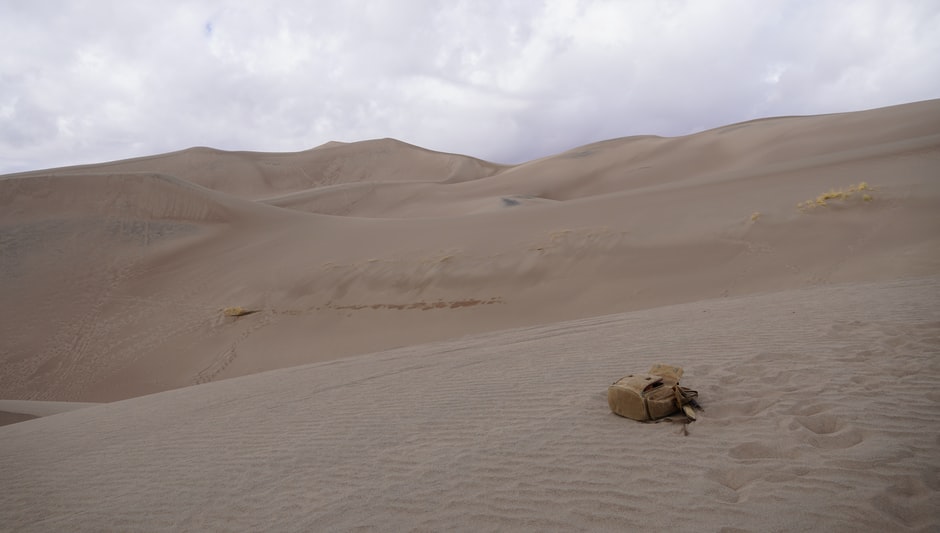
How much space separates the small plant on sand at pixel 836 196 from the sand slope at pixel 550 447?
23.6 feet

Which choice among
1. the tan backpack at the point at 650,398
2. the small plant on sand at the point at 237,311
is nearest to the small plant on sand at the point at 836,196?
the tan backpack at the point at 650,398

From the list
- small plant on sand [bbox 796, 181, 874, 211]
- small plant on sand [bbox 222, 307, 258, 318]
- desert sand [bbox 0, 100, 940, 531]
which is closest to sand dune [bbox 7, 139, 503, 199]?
desert sand [bbox 0, 100, 940, 531]

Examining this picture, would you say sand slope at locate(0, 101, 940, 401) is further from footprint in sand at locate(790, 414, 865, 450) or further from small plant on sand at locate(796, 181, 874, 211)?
footprint in sand at locate(790, 414, 865, 450)

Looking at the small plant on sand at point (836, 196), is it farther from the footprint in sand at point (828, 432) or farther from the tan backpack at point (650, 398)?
the footprint in sand at point (828, 432)

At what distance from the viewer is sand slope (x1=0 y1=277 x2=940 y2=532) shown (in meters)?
3.13

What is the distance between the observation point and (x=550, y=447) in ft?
13.3

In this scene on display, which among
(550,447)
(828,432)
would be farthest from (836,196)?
(550,447)

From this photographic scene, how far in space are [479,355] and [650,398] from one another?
365cm

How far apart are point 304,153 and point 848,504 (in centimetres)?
7026

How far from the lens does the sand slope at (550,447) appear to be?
10.3 ft

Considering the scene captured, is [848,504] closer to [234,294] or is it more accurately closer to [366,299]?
[366,299]

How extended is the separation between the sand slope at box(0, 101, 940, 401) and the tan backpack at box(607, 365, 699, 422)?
7.26m

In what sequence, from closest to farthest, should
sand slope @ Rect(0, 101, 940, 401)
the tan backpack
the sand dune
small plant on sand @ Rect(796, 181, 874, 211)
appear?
the tan backpack < sand slope @ Rect(0, 101, 940, 401) < small plant on sand @ Rect(796, 181, 874, 211) < the sand dune

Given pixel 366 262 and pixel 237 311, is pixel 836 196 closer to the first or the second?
pixel 366 262
